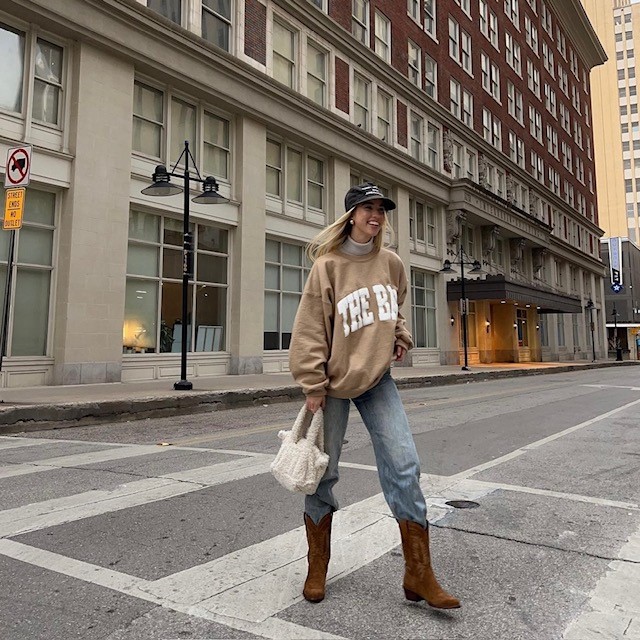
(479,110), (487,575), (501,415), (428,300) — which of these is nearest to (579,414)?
(501,415)

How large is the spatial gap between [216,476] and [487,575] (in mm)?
2876

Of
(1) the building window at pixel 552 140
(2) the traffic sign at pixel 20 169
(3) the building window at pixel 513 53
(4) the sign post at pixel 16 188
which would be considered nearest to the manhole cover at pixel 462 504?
(4) the sign post at pixel 16 188

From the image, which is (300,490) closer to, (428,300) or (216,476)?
(216,476)

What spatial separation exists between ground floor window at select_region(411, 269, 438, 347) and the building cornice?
105ft

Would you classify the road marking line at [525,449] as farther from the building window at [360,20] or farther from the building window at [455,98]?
the building window at [455,98]

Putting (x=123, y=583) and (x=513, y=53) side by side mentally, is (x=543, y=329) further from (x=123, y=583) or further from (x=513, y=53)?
(x=123, y=583)

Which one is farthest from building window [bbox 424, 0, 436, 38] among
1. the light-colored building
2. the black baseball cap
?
the light-colored building

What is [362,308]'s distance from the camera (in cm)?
277

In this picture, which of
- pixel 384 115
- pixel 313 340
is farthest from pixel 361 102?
pixel 313 340

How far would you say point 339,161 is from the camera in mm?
22031

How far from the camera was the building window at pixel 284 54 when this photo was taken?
19.8 metres

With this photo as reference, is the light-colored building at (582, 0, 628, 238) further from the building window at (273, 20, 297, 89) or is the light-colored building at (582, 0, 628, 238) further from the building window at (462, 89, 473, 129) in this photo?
the building window at (273, 20, 297, 89)

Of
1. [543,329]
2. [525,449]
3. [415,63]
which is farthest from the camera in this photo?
[543,329]

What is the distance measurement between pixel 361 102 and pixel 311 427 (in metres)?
23.5
